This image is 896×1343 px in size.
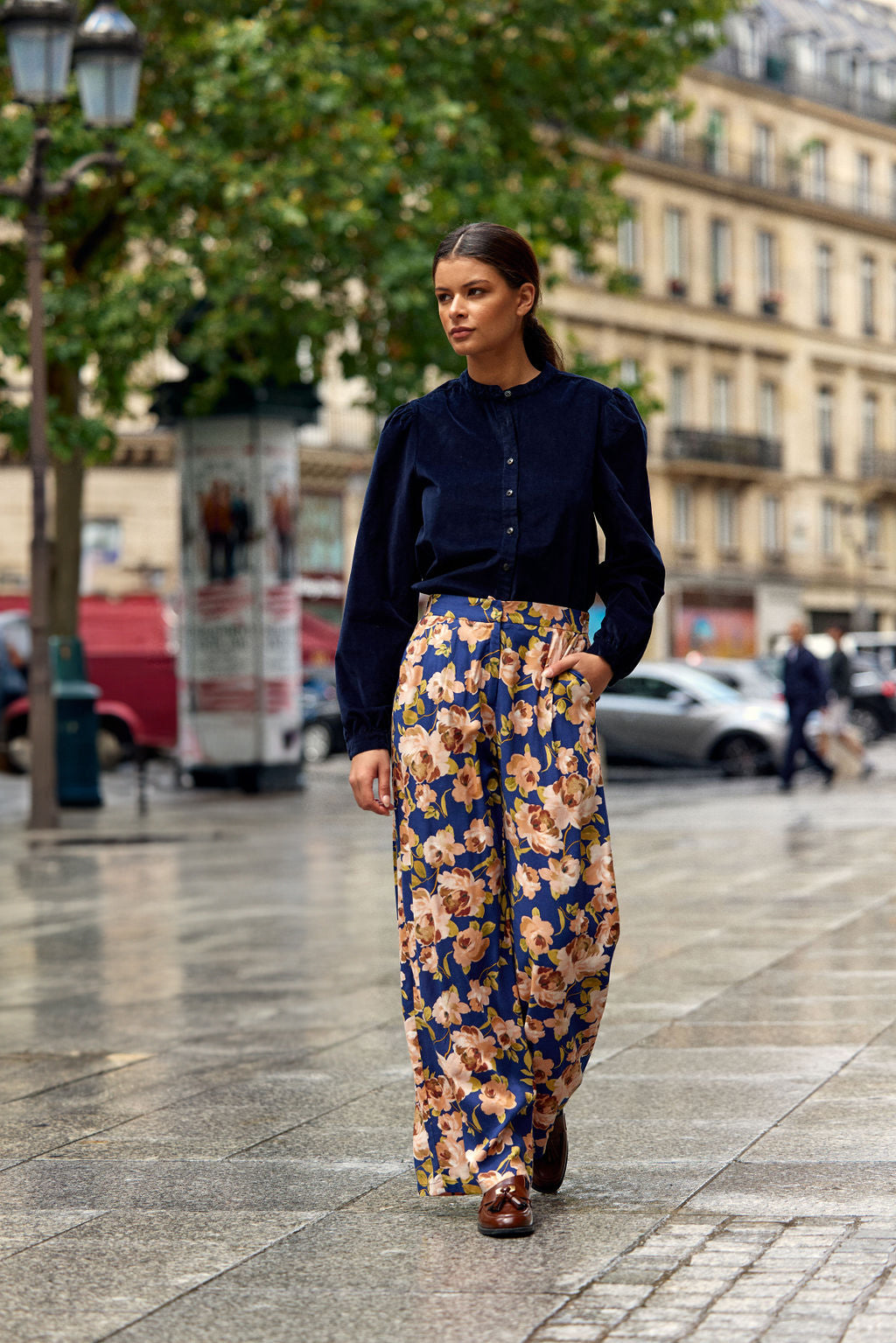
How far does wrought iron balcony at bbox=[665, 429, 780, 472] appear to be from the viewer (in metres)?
56.7

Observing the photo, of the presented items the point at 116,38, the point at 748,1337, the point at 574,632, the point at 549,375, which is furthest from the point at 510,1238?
the point at 116,38

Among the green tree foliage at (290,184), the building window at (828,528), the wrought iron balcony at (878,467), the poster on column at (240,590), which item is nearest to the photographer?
the green tree foliage at (290,184)

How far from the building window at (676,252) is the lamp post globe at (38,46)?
42877 millimetres

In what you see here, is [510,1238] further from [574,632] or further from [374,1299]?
[574,632]

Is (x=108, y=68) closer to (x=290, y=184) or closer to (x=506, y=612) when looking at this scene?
(x=290, y=184)

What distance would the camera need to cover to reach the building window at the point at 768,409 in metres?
60.8

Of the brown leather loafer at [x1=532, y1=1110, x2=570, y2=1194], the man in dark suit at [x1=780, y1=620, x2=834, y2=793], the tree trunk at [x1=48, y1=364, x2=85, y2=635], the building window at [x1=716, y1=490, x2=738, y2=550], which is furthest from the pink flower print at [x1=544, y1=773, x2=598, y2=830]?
the building window at [x1=716, y1=490, x2=738, y2=550]

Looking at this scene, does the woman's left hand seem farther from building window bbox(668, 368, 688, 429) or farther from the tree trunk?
building window bbox(668, 368, 688, 429)

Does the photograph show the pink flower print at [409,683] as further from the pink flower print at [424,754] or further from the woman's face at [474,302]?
the woman's face at [474,302]

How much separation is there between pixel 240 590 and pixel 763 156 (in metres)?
41.6

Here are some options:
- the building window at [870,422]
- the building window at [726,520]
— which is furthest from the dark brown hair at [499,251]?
the building window at [870,422]

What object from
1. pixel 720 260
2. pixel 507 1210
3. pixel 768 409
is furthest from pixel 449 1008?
pixel 768 409

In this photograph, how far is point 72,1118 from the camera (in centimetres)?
577

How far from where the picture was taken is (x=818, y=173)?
6341 cm
